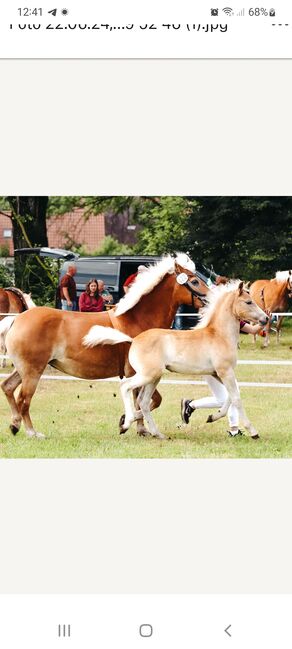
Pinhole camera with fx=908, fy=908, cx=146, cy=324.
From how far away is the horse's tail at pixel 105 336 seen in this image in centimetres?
911

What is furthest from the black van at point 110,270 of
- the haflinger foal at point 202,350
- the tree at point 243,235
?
the haflinger foal at point 202,350

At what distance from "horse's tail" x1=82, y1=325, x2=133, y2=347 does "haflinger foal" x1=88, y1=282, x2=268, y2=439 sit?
0.15 metres

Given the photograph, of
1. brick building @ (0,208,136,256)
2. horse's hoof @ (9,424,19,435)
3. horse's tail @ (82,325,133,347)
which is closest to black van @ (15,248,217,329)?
brick building @ (0,208,136,256)

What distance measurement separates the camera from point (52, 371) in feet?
53.3

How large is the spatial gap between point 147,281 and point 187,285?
0.44 meters

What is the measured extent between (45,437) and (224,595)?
423 cm

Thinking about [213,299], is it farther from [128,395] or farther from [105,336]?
[128,395]

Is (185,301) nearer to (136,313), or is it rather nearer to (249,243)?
(136,313)

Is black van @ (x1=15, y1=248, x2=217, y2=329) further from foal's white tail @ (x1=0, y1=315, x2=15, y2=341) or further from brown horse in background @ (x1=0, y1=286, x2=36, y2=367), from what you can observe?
foal's white tail @ (x1=0, y1=315, x2=15, y2=341)

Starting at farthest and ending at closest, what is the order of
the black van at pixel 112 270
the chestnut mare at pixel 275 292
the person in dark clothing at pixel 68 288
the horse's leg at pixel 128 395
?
the black van at pixel 112 270
the chestnut mare at pixel 275 292
the person in dark clothing at pixel 68 288
the horse's leg at pixel 128 395

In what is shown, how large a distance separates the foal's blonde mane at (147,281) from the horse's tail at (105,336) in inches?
21.8

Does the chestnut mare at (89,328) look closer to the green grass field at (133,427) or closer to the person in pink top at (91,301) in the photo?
the green grass field at (133,427)

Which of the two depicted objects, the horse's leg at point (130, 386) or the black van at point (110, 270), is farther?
the black van at point (110, 270)

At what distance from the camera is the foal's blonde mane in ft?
31.9
